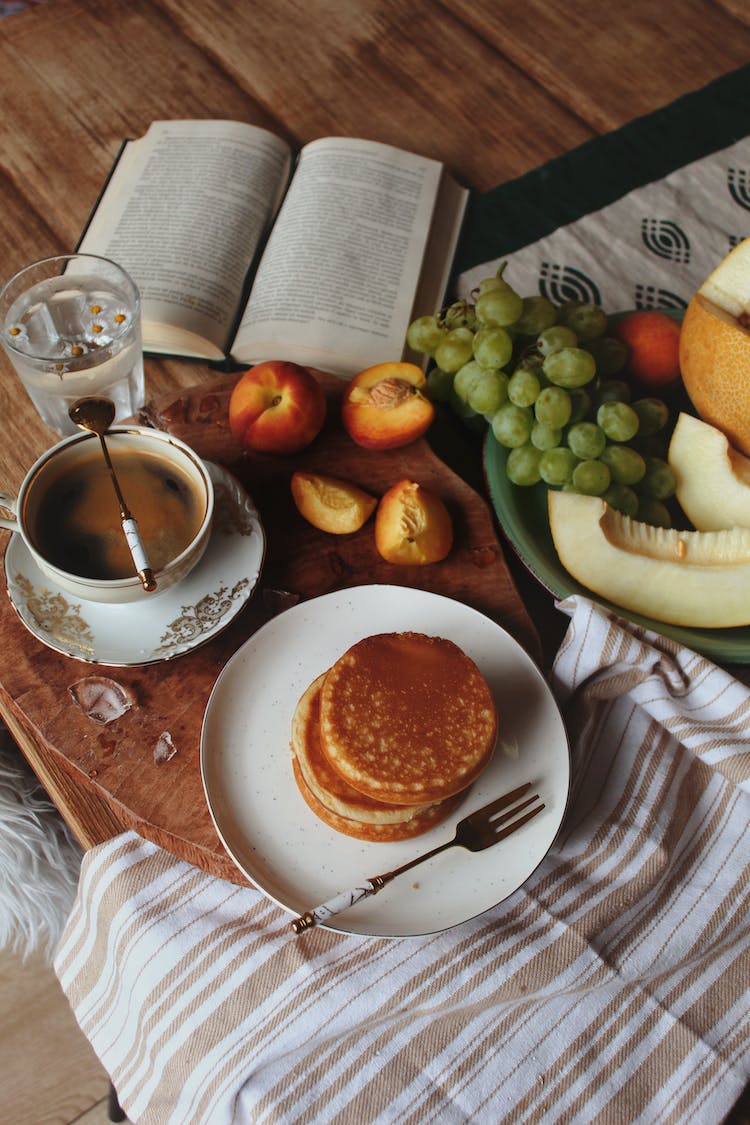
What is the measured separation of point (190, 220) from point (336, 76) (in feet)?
1.45

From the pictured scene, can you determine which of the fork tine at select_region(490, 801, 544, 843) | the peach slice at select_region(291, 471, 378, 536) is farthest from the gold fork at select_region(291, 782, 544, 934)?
the peach slice at select_region(291, 471, 378, 536)

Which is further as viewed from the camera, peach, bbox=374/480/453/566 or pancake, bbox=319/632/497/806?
peach, bbox=374/480/453/566

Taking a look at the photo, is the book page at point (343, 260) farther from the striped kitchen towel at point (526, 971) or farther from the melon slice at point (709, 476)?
the striped kitchen towel at point (526, 971)

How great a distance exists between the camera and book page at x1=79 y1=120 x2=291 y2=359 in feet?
3.99

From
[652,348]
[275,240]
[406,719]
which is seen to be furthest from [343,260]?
[406,719]

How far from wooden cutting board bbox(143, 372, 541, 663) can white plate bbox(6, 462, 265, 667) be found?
65mm

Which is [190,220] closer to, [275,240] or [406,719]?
[275,240]

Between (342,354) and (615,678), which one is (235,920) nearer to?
(615,678)

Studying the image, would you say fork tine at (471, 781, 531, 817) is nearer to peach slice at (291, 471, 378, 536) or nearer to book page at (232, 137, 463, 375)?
peach slice at (291, 471, 378, 536)

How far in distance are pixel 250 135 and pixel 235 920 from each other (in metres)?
1.11

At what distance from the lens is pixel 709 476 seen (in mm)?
994

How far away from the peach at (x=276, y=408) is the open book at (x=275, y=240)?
17 cm

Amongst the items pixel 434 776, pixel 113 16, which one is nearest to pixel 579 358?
pixel 434 776

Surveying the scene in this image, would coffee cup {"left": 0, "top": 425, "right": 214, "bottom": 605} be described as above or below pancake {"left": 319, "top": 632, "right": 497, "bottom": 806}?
below
